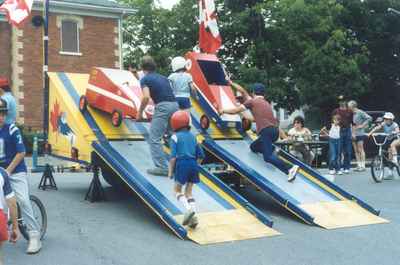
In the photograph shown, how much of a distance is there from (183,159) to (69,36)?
23.0 metres

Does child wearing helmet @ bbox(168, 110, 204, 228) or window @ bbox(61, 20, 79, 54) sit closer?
child wearing helmet @ bbox(168, 110, 204, 228)

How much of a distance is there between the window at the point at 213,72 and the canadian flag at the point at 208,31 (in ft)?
4.68

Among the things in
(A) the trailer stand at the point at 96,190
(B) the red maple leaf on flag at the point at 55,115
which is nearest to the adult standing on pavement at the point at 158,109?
(A) the trailer stand at the point at 96,190

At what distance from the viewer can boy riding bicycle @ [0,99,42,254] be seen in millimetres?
7051

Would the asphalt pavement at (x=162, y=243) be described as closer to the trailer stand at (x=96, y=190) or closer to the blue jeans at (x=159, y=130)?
the trailer stand at (x=96, y=190)

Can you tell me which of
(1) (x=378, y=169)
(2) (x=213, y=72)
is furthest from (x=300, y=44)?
(2) (x=213, y=72)

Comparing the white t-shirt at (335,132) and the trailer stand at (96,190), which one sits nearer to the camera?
the trailer stand at (96,190)

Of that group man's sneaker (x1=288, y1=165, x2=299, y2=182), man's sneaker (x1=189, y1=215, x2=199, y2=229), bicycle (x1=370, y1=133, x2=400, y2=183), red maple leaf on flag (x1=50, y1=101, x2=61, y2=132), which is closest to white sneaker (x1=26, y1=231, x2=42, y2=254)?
man's sneaker (x1=189, y1=215, x2=199, y2=229)

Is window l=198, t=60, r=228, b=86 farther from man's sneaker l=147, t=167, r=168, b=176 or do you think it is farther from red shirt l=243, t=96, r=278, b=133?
man's sneaker l=147, t=167, r=168, b=176

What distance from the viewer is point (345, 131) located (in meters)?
16.5

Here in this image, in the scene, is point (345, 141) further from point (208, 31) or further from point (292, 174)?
point (292, 174)

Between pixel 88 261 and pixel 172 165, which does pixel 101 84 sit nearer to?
pixel 172 165

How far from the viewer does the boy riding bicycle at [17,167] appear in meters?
7.05

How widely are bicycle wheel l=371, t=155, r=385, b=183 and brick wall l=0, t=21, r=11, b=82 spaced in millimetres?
19168
